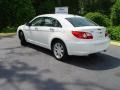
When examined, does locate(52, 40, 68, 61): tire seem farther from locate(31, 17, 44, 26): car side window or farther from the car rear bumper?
locate(31, 17, 44, 26): car side window

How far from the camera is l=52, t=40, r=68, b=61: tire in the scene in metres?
7.93

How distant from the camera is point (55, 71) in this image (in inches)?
278

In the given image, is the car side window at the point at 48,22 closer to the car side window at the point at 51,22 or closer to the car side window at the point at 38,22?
the car side window at the point at 51,22

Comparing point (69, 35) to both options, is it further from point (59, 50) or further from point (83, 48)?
point (59, 50)

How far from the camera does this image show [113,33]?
12.3 metres

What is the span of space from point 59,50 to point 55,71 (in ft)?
4.15

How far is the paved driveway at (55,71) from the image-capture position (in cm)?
602

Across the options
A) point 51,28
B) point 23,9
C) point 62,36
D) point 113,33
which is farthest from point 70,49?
point 23,9

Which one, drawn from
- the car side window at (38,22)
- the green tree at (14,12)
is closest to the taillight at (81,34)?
the car side window at (38,22)

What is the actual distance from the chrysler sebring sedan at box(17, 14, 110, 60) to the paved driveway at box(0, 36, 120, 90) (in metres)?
0.44

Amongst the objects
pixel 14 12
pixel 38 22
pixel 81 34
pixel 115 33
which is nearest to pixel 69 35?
pixel 81 34

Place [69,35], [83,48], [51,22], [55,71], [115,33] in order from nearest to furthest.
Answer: [55,71] → [83,48] → [69,35] → [51,22] → [115,33]

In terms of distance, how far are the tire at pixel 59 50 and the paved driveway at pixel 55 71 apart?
0.58 ft

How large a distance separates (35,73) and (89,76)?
152cm
